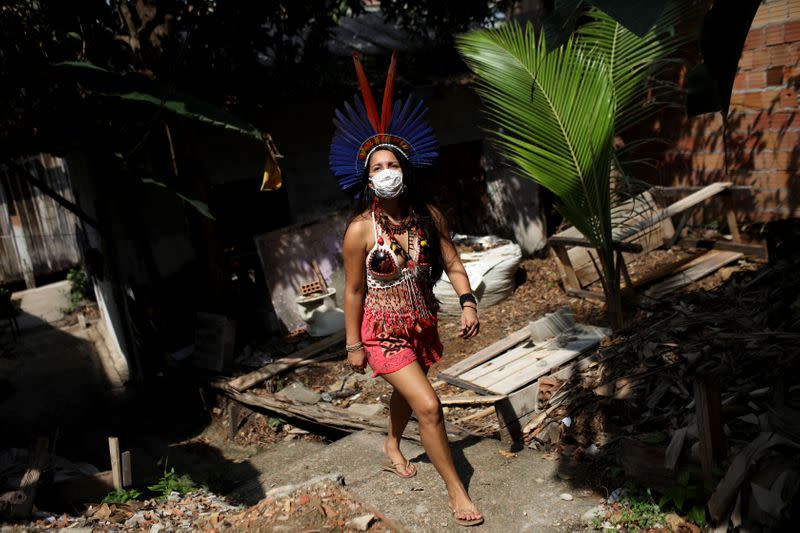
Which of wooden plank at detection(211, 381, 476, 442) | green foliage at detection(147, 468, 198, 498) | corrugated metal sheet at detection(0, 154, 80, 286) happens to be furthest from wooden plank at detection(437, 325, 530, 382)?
corrugated metal sheet at detection(0, 154, 80, 286)

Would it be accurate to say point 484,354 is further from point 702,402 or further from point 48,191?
point 48,191

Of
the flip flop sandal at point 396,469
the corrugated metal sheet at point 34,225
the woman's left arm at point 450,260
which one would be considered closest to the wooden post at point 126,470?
the flip flop sandal at point 396,469

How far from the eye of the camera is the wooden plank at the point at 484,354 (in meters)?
5.23

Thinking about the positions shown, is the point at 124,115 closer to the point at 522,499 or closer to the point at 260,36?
the point at 260,36

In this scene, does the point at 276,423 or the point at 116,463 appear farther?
the point at 276,423

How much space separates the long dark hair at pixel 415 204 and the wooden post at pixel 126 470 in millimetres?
2354

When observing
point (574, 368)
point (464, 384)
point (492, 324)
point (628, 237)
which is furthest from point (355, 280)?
point (628, 237)

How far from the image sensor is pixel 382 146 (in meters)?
3.37

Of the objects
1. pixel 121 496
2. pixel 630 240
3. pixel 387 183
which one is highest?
pixel 387 183

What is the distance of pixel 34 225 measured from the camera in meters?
11.8

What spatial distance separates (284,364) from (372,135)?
3765 millimetres

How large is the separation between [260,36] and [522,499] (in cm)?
575

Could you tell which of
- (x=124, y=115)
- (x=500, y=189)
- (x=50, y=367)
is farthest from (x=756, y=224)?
(x=50, y=367)

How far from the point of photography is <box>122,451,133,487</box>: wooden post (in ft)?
14.4
